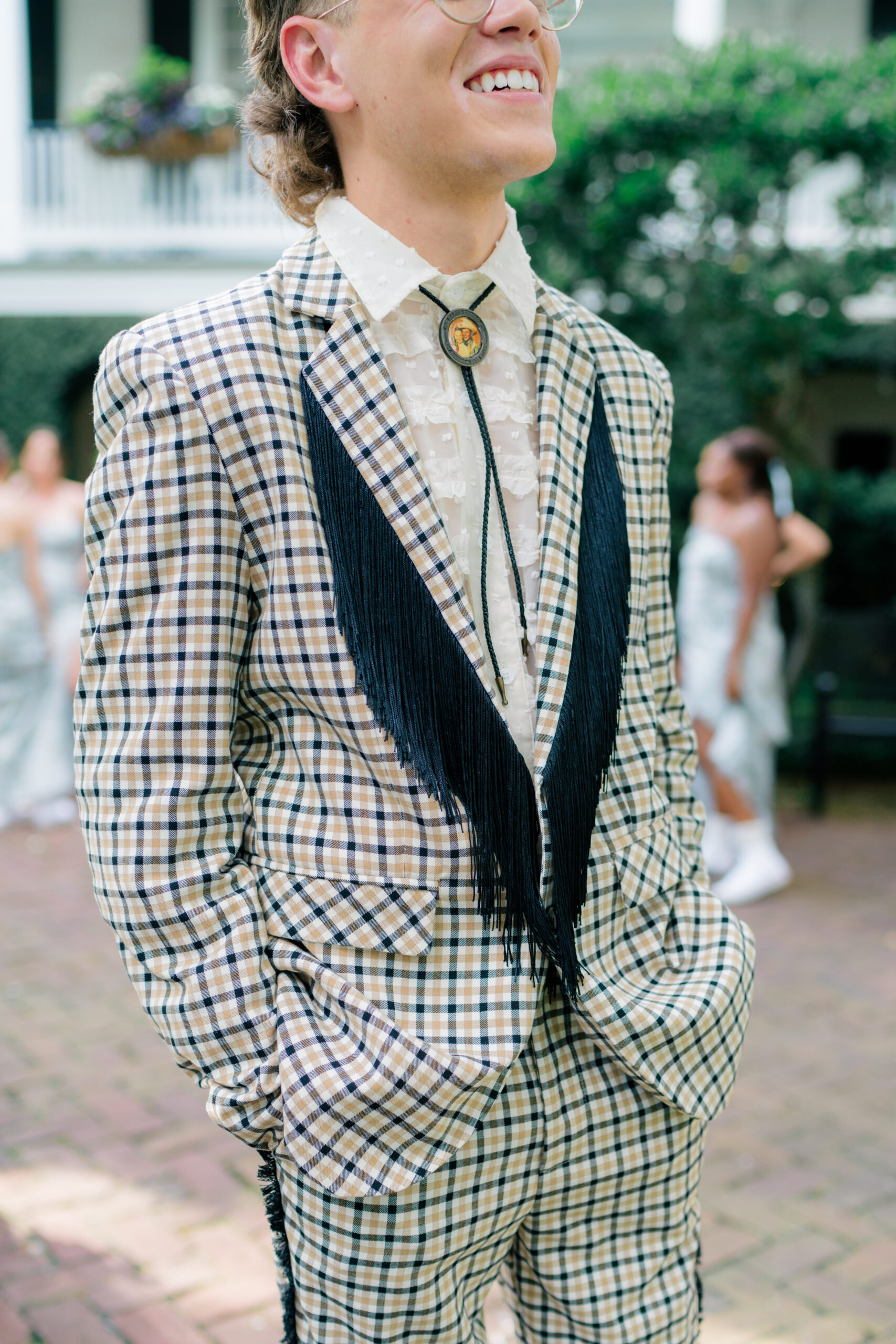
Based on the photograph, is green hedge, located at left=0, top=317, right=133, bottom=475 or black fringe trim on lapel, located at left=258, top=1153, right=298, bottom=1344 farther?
green hedge, located at left=0, top=317, right=133, bottom=475

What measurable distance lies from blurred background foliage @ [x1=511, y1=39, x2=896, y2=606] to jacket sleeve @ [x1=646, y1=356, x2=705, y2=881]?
272 inches

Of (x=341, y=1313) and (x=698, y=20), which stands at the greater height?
(x=698, y=20)

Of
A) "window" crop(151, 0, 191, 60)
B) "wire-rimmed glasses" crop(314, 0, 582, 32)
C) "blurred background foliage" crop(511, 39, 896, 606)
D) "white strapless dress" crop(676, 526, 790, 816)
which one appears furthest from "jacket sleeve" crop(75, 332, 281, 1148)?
"window" crop(151, 0, 191, 60)

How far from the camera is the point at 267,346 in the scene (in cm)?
144

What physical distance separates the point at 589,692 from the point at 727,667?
203 inches

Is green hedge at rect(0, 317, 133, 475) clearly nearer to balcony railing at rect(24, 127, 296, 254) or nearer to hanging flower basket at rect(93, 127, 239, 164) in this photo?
balcony railing at rect(24, 127, 296, 254)

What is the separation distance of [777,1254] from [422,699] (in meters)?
2.44

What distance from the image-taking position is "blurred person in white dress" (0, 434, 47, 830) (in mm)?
7707

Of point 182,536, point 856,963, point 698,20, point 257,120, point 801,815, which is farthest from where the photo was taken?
point 698,20

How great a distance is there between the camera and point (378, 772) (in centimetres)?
142

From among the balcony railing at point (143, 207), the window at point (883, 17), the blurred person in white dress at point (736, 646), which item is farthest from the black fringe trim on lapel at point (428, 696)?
the window at point (883, 17)

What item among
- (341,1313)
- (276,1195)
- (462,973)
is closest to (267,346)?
(462,973)

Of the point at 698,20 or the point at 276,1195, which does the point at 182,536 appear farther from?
the point at 698,20

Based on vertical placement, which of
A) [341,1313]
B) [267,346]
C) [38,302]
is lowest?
[341,1313]
